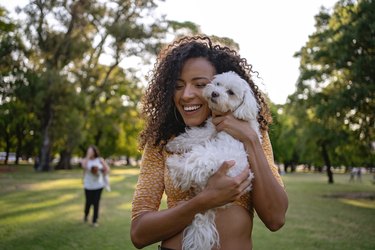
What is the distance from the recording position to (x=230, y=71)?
295 cm

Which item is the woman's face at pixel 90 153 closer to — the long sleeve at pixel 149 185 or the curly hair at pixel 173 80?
the curly hair at pixel 173 80

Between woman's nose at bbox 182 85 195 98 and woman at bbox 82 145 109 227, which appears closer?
woman's nose at bbox 182 85 195 98

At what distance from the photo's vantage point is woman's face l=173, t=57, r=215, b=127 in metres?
2.69

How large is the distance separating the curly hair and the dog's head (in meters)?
0.12

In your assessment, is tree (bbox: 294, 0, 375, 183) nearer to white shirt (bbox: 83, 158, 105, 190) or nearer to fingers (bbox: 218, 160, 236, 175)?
white shirt (bbox: 83, 158, 105, 190)

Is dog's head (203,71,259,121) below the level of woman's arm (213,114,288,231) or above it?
above

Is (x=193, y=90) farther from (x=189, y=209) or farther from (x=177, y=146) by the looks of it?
(x=189, y=209)

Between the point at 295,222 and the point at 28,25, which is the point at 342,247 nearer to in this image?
A: the point at 295,222

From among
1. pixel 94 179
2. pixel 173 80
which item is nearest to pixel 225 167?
pixel 173 80

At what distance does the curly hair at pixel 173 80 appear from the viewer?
2852 mm

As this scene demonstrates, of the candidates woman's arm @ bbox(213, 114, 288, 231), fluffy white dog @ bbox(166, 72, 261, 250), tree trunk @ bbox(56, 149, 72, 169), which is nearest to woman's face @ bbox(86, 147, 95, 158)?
fluffy white dog @ bbox(166, 72, 261, 250)

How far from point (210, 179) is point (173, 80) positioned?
86 cm

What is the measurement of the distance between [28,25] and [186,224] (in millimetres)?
35678

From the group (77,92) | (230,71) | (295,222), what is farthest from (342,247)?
(77,92)
